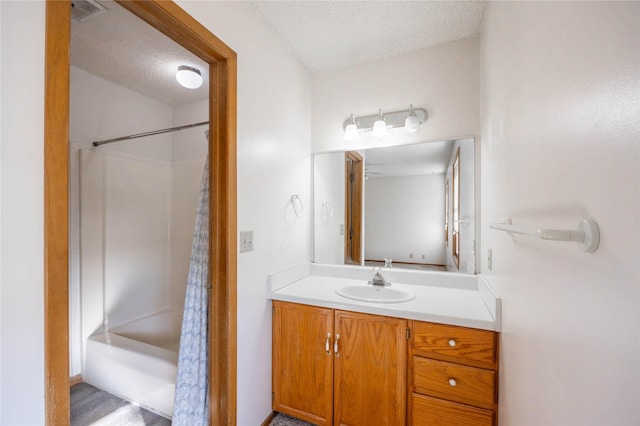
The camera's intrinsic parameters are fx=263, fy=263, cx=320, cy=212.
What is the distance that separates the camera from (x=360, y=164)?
2.11 meters

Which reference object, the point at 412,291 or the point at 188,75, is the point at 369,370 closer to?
the point at 412,291

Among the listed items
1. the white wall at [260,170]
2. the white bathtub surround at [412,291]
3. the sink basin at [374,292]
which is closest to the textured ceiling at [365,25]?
the white wall at [260,170]

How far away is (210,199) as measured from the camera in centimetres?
135

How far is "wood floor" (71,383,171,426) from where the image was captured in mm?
1687

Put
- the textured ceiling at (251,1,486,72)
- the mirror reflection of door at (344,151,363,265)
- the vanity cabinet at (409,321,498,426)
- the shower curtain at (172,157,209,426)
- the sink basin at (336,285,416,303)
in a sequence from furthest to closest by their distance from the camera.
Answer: the mirror reflection of door at (344,151,363,265)
the sink basin at (336,285,416,303)
the textured ceiling at (251,1,486,72)
the shower curtain at (172,157,209,426)
the vanity cabinet at (409,321,498,426)

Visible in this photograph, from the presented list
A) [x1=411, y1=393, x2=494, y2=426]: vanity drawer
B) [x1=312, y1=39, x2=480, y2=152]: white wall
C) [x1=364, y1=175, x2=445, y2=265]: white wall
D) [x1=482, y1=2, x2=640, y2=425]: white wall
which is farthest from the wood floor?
[x1=312, y1=39, x2=480, y2=152]: white wall

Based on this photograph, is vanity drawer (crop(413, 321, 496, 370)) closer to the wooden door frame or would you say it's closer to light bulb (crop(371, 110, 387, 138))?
the wooden door frame

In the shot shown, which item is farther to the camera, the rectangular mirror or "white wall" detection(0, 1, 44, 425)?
the rectangular mirror

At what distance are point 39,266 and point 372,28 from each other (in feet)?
6.42

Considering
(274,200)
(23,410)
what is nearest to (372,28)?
(274,200)

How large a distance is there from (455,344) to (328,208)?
4.26 feet

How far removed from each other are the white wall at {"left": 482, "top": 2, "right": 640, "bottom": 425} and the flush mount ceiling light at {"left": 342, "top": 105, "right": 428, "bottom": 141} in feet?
2.53

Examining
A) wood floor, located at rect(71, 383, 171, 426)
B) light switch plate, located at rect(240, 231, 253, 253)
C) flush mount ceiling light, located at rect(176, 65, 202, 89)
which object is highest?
flush mount ceiling light, located at rect(176, 65, 202, 89)

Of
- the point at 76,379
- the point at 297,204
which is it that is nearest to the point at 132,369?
the point at 76,379
